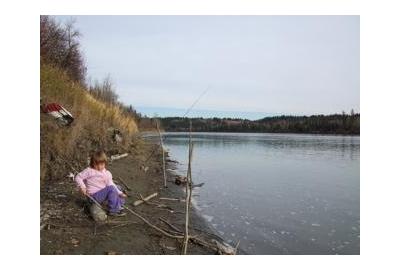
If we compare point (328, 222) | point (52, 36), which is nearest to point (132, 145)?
point (52, 36)

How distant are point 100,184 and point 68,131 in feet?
6.69

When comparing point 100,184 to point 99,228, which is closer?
point 99,228

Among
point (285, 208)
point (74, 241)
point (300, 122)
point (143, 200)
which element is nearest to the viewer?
point (74, 241)

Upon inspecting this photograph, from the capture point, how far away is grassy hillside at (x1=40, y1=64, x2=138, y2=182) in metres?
6.90

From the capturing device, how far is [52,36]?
945 cm

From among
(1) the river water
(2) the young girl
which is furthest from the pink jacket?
(1) the river water

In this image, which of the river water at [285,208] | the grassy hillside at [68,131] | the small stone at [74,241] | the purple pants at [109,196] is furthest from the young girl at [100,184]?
the river water at [285,208]

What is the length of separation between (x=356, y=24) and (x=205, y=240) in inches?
130

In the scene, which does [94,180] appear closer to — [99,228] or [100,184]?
[100,184]

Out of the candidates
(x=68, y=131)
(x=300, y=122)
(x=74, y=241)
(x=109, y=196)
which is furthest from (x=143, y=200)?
(x=300, y=122)

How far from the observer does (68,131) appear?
7.65 meters

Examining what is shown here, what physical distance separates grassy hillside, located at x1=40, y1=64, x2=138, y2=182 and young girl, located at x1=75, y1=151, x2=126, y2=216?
2.70 ft
